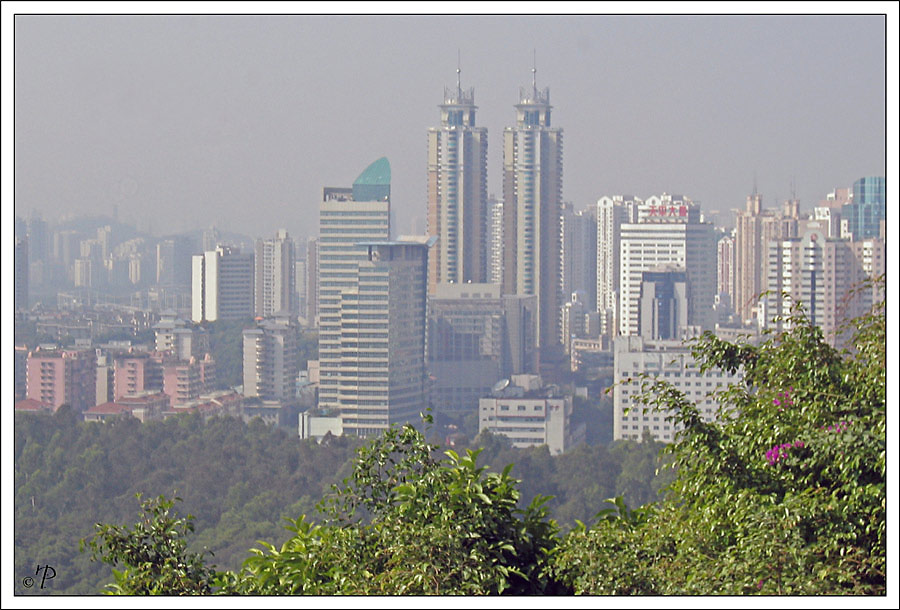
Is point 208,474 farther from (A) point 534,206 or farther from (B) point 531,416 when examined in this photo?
(A) point 534,206

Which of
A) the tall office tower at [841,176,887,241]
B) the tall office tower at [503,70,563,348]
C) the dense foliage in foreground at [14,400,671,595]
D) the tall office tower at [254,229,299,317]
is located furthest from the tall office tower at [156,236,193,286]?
the tall office tower at [841,176,887,241]

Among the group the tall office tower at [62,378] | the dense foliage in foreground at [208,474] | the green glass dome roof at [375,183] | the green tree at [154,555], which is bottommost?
the dense foliage in foreground at [208,474]

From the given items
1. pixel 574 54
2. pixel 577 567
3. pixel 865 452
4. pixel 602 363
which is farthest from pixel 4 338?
pixel 574 54

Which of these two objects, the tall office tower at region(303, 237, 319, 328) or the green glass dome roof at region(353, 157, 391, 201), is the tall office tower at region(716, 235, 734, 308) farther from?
the tall office tower at region(303, 237, 319, 328)

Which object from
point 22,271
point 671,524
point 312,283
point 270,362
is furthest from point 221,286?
point 671,524

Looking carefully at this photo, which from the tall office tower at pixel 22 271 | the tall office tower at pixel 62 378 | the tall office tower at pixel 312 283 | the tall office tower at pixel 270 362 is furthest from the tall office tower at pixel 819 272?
the tall office tower at pixel 22 271

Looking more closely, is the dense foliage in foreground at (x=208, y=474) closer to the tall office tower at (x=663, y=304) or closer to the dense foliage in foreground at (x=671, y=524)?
the tall office tower at (x=663, y=304)
